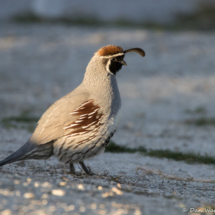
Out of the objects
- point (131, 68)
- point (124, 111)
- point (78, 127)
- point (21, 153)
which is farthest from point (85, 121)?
point (131, 68)

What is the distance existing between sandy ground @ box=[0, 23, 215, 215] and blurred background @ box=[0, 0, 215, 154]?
1.1 inches

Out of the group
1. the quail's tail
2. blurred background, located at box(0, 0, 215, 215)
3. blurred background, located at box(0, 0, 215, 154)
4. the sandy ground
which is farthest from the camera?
blurred background, located at box(0, 0, 215, 154)

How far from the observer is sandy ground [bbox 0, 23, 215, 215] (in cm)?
334

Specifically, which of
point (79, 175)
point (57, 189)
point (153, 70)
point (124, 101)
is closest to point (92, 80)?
point (79, 175)

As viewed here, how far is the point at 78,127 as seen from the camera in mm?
4438

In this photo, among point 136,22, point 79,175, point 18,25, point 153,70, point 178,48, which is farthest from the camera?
point 136,22

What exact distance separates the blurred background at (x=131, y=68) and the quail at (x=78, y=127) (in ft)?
8.68

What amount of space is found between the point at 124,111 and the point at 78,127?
202 inches

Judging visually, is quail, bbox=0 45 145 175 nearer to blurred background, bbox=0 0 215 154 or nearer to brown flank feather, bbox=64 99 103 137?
brown flank feather, bbox=64 99 103 137

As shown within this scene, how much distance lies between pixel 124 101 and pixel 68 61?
3.89m

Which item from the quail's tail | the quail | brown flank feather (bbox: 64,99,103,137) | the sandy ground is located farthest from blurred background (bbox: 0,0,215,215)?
brown flank feather (bbox: 64,99,103,137)

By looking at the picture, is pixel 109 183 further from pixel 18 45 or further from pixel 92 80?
pixel 18 45

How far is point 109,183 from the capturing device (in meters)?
4.11

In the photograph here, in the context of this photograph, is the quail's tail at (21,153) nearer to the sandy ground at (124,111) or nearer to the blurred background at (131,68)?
the sandy ground at (124,111)
